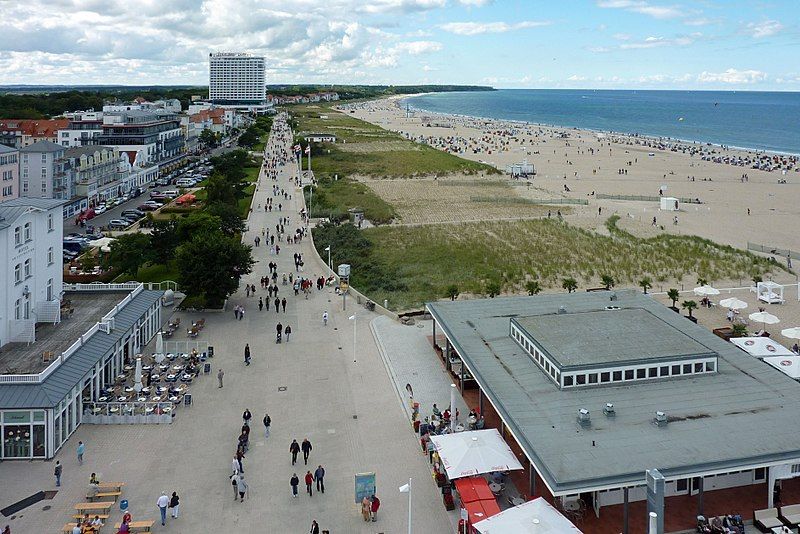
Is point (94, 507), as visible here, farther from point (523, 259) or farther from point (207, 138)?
point (207, 138)

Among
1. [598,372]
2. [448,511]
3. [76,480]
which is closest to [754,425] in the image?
[598,372]

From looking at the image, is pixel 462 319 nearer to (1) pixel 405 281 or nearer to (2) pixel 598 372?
(2) pixel 598 372

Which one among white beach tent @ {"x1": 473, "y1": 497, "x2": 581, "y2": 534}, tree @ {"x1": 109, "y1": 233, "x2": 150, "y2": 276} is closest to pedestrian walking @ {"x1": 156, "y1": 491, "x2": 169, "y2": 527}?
white beach tent @ {"x1": 473, "y1": 497, "x2": 581, "y2": 534}

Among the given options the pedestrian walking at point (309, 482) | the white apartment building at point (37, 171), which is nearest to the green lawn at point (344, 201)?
the white apartment building at point (37, 171)

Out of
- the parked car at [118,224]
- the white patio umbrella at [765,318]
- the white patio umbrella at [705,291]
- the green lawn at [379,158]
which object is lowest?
the white patio umbrella at [765,318]

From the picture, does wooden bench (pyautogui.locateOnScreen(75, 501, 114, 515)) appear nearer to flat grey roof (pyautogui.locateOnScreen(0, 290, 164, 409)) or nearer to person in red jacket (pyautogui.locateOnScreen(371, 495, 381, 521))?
flat grey roof (pyautogui.locateOnScreen(0, 290, 164, 409))

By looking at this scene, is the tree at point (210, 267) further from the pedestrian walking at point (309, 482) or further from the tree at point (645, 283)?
the tree at point (645, 283)
